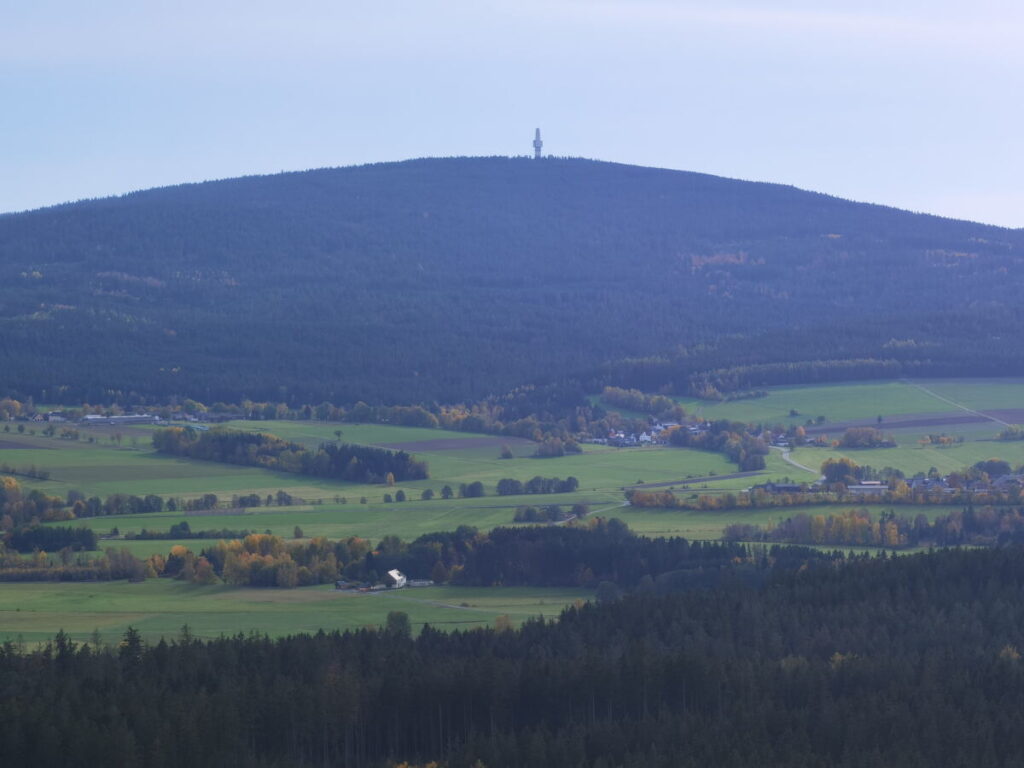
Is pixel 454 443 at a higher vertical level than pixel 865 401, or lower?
lower

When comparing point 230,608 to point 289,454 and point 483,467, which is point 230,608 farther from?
point 483,467


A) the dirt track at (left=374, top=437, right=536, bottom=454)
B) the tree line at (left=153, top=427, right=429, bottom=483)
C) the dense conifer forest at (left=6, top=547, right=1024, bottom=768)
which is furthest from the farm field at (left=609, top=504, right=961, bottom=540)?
the dirt track at (left=374, top=437, right=536, bottom=454)

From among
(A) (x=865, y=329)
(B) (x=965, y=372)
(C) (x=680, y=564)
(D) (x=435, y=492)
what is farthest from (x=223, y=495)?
(A) (x=865, y=329)

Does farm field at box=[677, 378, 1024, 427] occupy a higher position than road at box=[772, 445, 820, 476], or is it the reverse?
farm field at box=[677, 378, 1024, 427]

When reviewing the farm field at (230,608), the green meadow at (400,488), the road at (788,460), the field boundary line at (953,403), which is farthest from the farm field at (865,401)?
the farm field at (230,608)

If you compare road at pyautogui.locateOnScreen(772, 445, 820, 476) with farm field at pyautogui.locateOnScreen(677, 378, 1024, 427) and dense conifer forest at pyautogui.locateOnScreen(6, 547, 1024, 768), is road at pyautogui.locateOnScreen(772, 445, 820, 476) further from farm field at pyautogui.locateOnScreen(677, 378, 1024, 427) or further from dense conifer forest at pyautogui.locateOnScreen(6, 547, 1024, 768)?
dense conifer forest at pyautogui.locateOnScreen(6, 547, 1024, 768)

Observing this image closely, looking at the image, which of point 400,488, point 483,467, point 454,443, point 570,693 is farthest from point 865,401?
point 570,693
